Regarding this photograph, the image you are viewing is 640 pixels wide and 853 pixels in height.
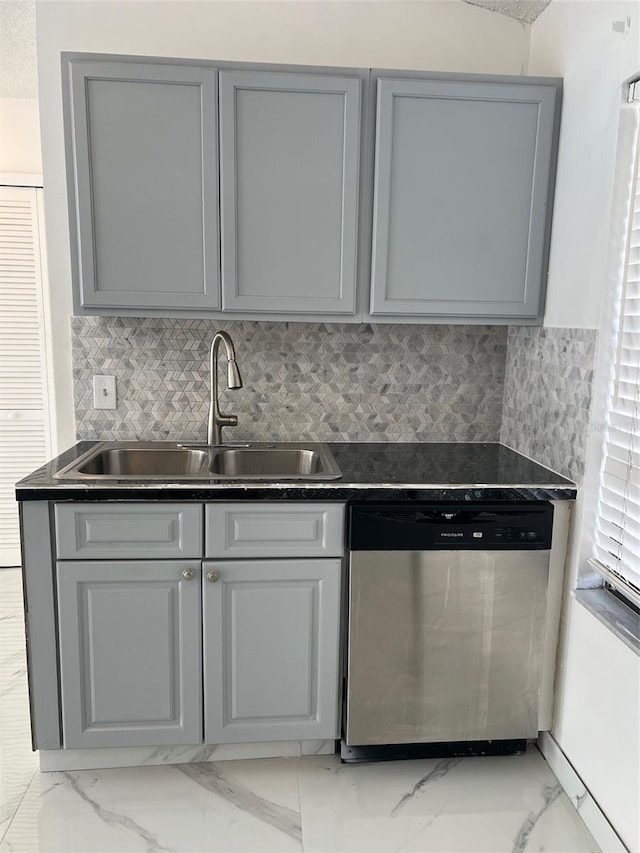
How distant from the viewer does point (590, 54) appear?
1.87m

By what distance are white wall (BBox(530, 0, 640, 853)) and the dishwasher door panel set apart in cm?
14

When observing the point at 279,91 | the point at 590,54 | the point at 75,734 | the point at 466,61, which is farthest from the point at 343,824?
the point at 466,61

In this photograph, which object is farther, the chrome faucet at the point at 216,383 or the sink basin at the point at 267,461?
the sink basin at the point at 267,461

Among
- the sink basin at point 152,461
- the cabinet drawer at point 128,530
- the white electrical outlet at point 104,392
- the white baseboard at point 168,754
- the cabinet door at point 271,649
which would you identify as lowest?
the white baseboard at point 168,754

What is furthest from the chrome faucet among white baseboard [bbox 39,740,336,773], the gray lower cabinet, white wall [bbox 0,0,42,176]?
white wall [bbox 0,0,42,176]

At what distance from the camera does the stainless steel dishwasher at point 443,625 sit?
189cm

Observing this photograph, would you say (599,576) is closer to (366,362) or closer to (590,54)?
(366,362)

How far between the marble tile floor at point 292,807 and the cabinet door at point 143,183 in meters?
1.51

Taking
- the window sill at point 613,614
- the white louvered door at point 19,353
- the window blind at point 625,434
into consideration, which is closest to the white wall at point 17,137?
the white louvered door at point 19,353

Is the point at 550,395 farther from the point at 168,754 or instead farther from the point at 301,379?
the point at 168,754

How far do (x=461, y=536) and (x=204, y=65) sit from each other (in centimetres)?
164

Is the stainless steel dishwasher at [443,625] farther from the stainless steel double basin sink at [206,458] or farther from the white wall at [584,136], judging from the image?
the white wall at [584,136]

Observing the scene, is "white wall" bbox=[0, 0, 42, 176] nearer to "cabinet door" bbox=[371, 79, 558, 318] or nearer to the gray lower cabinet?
"cabinet door" bbox=[371, 79, 558, 318]

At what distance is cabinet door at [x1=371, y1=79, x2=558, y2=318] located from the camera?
6.64 ft
